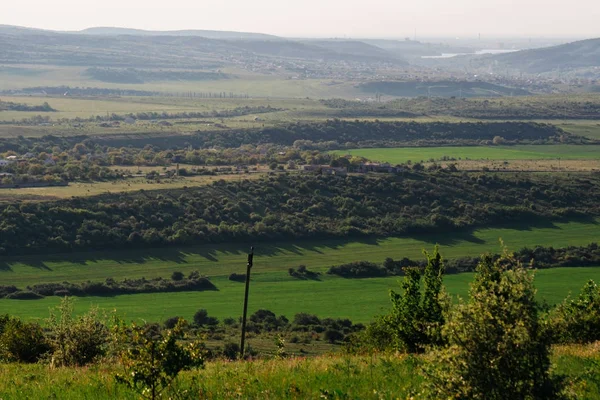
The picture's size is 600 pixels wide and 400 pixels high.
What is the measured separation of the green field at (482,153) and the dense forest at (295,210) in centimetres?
1283

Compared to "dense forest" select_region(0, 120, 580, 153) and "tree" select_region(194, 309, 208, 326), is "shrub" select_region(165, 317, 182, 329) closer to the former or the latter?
"tree" select_region(194, 309, 208, 326)

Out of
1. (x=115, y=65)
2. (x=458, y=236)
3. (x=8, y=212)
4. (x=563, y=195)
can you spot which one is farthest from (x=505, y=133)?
(x=115, y=65)

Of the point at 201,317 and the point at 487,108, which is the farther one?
the point at 487,108

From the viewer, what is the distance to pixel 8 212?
43688 millimetres

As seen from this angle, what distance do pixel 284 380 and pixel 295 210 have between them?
39.8 m

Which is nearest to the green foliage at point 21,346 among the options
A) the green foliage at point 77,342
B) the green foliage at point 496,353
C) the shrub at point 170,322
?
the green foliage at point 77,342

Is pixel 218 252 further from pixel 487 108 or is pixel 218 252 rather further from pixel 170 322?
pixel 487 108

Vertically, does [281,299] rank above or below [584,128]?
below

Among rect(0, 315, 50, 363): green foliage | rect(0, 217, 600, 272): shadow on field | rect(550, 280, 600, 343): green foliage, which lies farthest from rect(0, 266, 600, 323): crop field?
rect(550, 280, 600, 343): green foliage

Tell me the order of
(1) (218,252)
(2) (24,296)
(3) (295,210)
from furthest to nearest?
(3) (295,210)
(1) (218,252)
(2) (24,296)

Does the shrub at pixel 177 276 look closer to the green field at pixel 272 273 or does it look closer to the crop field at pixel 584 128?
the green field at pixel 272 273

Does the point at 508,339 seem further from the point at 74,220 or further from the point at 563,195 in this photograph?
the point at 563,195

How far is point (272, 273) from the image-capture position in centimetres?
3875

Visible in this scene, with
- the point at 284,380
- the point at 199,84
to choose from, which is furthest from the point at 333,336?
the point at 199,84
